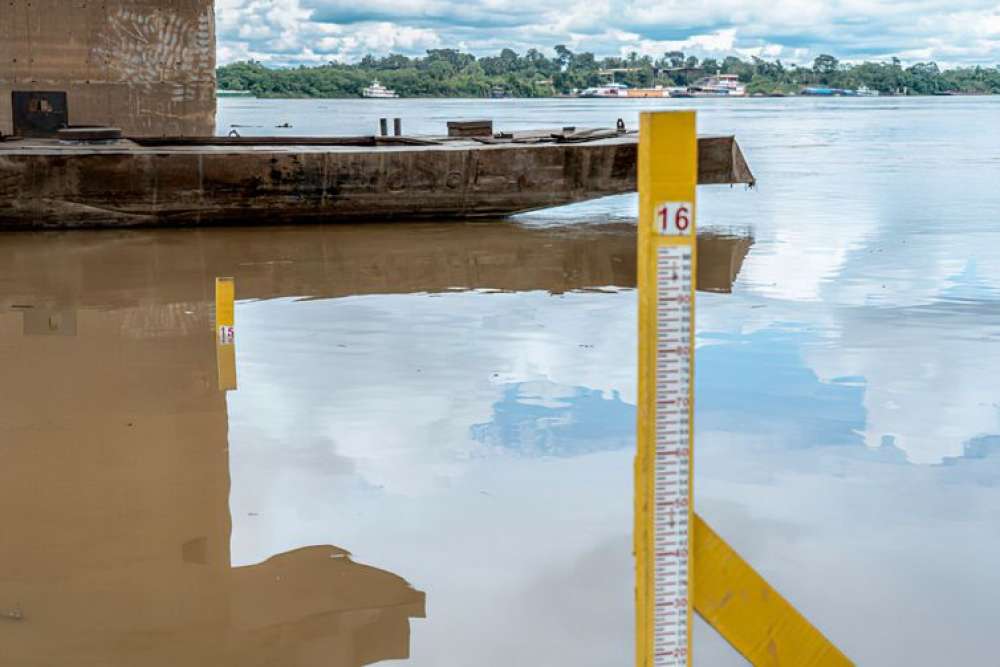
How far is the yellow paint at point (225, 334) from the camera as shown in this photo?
9305 mm

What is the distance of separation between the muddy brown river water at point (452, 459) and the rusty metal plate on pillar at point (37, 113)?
6.83m

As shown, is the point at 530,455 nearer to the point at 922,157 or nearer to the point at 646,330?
the point at 646,330

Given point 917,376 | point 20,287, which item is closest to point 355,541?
point 917,376

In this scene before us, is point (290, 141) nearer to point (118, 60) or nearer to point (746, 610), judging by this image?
point (118, 60)

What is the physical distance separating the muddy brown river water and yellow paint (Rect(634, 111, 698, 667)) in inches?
62.5

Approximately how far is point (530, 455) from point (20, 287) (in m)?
7.68

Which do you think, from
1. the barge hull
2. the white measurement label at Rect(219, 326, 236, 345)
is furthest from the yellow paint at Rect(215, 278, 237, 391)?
the barge hull

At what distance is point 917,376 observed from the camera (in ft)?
30.5

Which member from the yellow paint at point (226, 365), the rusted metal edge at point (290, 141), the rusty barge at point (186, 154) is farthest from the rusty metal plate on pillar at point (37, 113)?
the yellow paint at point (226, 365)

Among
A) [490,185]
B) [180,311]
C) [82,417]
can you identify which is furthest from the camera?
[490,185]

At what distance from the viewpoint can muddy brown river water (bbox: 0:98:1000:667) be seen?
5.17 m

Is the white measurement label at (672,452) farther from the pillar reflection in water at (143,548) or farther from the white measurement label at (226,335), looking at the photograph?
the white measurement label at (226,335)

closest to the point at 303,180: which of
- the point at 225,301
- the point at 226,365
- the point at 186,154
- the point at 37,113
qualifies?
the point at 186,154

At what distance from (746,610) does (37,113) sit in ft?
62.5
